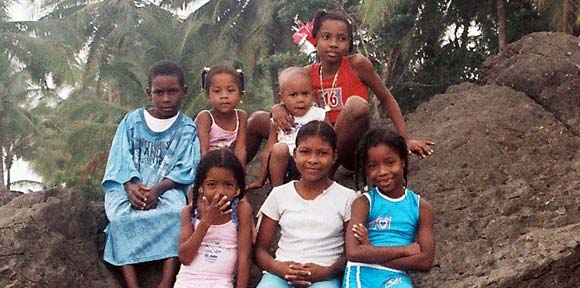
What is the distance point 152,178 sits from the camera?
145 inches

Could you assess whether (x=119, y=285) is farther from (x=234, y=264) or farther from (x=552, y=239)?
(x=552, y=239)

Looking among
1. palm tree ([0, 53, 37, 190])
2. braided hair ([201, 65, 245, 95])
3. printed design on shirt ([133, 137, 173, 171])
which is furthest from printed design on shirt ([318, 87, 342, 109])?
palm tree ([0, 53, 37, 190])

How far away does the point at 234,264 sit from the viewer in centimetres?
309

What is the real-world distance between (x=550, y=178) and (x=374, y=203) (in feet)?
4.06

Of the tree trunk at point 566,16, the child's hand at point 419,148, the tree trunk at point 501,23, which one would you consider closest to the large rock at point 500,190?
the child's hand at point 419,148

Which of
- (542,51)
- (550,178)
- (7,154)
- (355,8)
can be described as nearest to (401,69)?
(355,8)

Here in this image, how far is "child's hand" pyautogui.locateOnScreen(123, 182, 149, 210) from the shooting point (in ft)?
11.5

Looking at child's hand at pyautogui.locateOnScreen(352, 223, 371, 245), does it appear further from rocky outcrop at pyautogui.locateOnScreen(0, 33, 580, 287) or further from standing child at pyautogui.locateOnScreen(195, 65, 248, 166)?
standing child at pyautogui.locateOnScreen(195, 65, 248, 166)

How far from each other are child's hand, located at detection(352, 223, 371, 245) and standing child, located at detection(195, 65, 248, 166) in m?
1.14

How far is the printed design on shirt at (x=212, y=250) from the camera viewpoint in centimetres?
306

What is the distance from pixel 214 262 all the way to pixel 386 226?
2.69 ft

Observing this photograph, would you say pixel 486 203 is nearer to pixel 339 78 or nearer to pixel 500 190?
pixel 500 190

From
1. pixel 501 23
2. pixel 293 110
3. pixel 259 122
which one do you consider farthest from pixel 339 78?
pixel 501 23

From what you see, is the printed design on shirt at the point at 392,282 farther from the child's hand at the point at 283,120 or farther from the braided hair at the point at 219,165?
the child's hand at the point at 283,120
